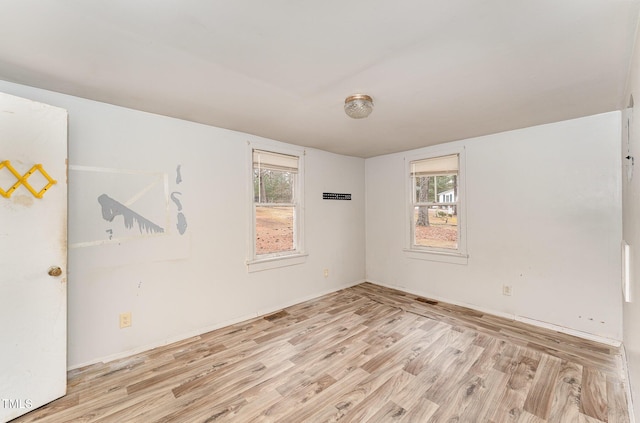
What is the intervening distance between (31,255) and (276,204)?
236cm

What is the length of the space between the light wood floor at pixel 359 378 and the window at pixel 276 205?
101 cm

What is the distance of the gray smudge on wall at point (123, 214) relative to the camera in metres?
2.41

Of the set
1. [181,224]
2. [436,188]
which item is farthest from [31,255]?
[436,188]

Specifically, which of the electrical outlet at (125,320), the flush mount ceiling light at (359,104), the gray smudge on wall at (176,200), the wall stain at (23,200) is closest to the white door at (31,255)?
the wall stain at (23,200)

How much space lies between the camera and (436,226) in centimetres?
411

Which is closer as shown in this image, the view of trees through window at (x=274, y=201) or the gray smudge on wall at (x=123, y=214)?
the gray smudge on wall at (x=123, y=214)

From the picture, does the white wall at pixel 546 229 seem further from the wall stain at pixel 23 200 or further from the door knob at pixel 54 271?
the wall stain at pixel 23 200

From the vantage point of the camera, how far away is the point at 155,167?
269cm

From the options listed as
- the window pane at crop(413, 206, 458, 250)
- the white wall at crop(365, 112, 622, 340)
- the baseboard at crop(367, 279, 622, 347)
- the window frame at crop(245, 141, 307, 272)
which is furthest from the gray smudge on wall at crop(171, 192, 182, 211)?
the baseboard at crop(367, 279, 622, 347)

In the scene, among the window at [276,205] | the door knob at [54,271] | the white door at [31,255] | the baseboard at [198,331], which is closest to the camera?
the white door at [31,255]

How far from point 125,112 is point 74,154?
0.57 meters

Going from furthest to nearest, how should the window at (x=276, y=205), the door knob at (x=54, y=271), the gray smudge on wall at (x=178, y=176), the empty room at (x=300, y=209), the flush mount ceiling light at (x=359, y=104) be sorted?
1. the window at (x=276, y=205)
2. the gray smudge on wall at (x=178, y=176)
3. the flush mount ceiling light at (x=359, y=104)
4. the door knob at (x=54, y=271)
5. the empty room at (x=300, y=209)

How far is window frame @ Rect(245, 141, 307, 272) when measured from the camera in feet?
11.1

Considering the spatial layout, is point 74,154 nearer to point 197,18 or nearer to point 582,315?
point 197,18
